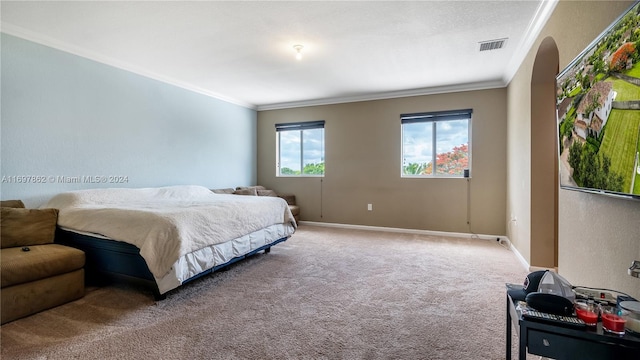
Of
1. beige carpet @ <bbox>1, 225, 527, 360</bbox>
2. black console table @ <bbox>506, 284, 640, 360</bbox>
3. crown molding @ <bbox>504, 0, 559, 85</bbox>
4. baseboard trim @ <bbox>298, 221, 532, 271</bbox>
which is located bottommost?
beige carpet @ <bbox>1, 225, 527, 360</bbox>

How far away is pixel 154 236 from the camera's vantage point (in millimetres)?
2379

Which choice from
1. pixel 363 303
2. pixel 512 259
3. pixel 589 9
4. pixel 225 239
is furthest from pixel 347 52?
pixel 512 259

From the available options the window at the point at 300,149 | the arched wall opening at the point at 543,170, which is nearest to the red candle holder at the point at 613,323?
the arched wall opening at the point at 543,170

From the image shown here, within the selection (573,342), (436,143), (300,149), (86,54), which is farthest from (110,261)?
(436,143)

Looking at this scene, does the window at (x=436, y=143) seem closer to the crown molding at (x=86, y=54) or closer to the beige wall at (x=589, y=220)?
the beige wall at (x=589, y=220)

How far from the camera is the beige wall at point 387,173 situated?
468 centimetres

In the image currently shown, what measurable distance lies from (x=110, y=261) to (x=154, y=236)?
0.70 m

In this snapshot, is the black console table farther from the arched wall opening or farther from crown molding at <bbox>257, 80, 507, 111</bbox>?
crown molding at <bbox>257, 80, 507, 111</bbox>

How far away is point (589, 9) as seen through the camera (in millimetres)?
1780

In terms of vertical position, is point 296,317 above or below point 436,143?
below

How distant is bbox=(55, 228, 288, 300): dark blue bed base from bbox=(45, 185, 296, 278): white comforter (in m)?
0.10

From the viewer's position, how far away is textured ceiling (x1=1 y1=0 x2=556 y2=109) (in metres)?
2.57

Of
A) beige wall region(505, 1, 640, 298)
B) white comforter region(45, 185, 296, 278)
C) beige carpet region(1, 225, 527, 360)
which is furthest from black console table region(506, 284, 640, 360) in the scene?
white comforter region(45, 185, 296, 278)

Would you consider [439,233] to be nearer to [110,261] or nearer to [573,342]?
[573,342]
